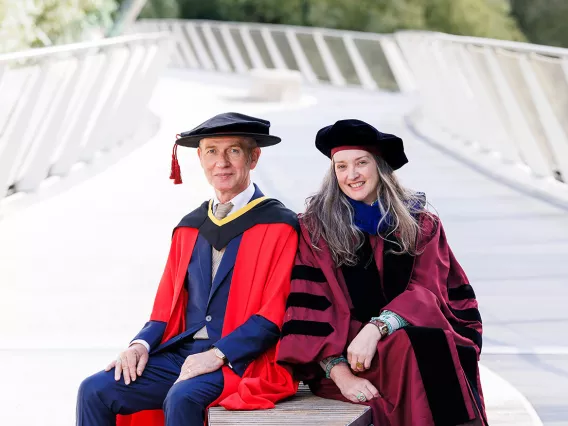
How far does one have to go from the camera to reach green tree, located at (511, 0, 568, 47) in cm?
4712

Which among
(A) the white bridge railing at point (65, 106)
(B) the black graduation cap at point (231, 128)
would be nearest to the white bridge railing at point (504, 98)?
(A) the white bridge railing at point (65, 106)

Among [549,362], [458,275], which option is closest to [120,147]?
[549,362]

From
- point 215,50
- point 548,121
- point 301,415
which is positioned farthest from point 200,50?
point 301,415

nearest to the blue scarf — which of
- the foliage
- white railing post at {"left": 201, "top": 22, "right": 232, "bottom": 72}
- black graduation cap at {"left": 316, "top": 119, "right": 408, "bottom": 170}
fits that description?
black graduation cap at {"left": 316, "top": 119, "right": 408, "bottom": 170}

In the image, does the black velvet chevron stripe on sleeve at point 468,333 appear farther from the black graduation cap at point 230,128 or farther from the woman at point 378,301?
the black graduation cap at point 230,128

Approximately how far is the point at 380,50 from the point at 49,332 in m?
17.0

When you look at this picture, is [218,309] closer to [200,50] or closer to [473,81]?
[473,81]

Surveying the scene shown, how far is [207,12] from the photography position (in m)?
41.9

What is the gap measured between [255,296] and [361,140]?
59 cm

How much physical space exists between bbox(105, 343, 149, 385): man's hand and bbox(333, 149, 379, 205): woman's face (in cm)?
82

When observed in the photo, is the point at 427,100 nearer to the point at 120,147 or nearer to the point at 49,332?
the point at 120,147

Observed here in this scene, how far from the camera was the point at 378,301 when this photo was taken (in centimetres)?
363

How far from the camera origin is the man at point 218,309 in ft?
11.5

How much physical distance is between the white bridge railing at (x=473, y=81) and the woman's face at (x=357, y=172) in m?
5.61
